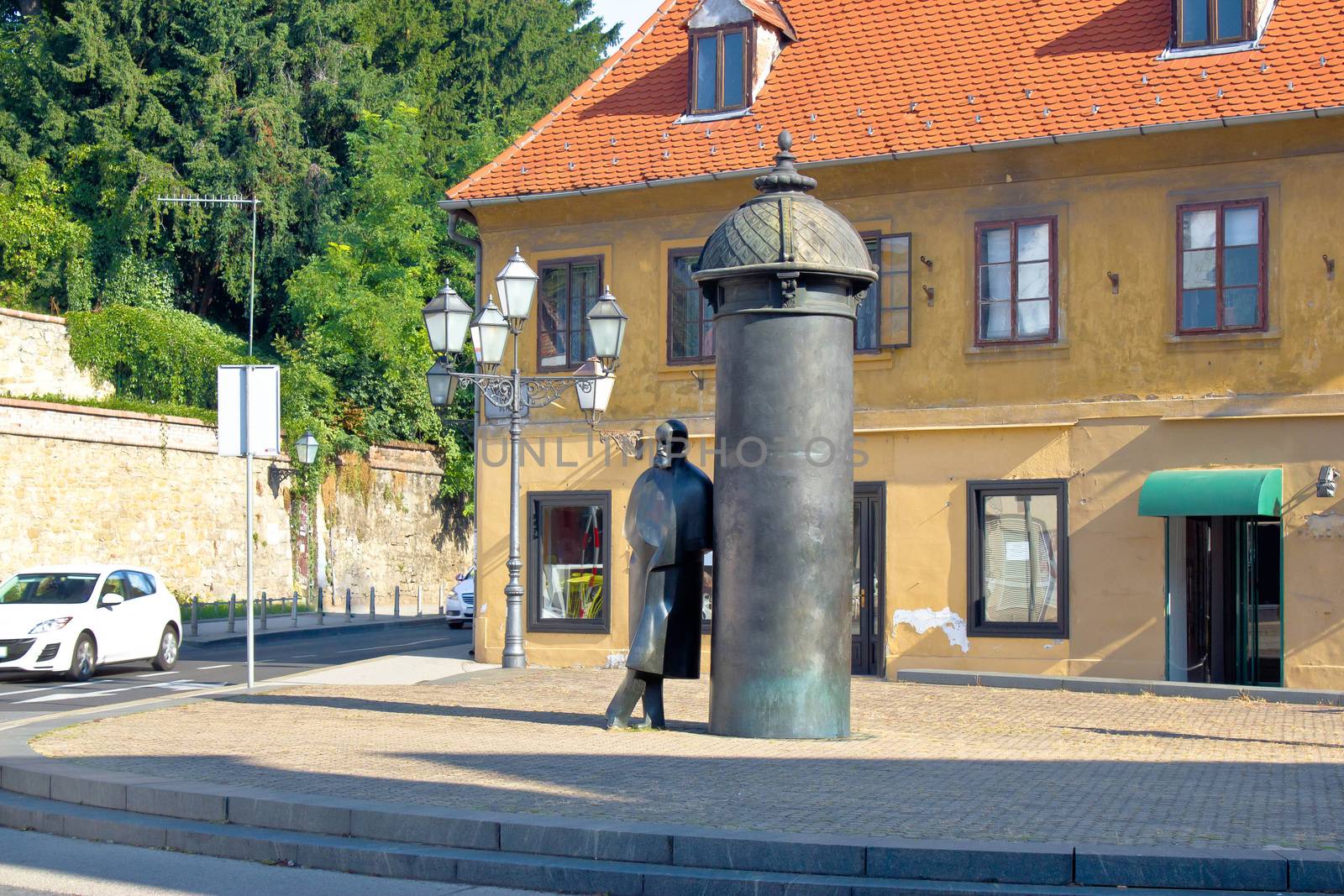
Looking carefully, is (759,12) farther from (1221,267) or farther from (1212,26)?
(1221,267)

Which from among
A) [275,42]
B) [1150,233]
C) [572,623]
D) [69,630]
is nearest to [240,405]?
[69,630]

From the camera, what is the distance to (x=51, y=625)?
20.8m

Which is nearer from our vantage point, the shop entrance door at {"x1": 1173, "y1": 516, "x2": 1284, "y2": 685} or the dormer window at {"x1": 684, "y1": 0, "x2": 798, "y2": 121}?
the shop entrance door at {"x1": 1173, "y1": 516, "x2": 1284, "y2": 685}

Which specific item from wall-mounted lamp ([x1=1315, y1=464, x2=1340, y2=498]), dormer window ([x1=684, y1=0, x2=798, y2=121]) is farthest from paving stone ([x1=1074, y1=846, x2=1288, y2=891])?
dormer window ([x1=684, y1=0, x2=798, y2=121])

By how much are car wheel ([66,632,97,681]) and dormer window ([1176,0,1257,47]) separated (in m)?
15.8

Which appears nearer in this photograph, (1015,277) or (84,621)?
(1015,277)

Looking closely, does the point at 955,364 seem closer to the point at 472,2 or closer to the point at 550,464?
the point at 550,464

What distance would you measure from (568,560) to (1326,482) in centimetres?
1011

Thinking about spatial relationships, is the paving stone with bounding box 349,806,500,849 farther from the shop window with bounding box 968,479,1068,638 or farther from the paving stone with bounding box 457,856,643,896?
the shop window with bounding box 968,479,1068,638

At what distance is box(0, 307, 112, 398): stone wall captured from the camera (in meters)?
36.2

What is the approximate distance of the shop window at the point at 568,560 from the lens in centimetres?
2288

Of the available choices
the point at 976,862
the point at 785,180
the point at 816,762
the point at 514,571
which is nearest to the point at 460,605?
the point at 514,571

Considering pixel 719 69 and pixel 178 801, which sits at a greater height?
pixel 719 69

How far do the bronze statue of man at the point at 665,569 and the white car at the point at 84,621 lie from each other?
34.7ft
